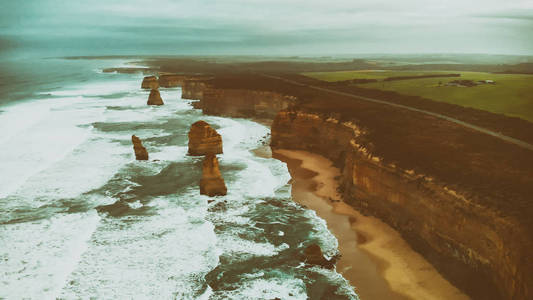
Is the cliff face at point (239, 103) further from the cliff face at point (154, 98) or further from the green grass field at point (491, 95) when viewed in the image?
the green grass field at point (491, 95)

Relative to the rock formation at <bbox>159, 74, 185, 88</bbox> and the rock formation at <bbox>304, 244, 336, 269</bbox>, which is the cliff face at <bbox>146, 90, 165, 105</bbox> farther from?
the rock formation at <bbox>304, 244, 336, 269</bbox>

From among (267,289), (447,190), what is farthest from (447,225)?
(267,289)

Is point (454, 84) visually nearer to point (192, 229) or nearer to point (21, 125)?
point (192, 229)

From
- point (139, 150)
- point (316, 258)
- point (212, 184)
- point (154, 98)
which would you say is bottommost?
point (154, 98)

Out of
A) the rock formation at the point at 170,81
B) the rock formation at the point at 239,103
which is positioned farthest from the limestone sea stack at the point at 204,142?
the rock formation at the point at 170,81

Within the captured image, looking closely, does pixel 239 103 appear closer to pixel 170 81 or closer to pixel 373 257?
pixel 373 257
